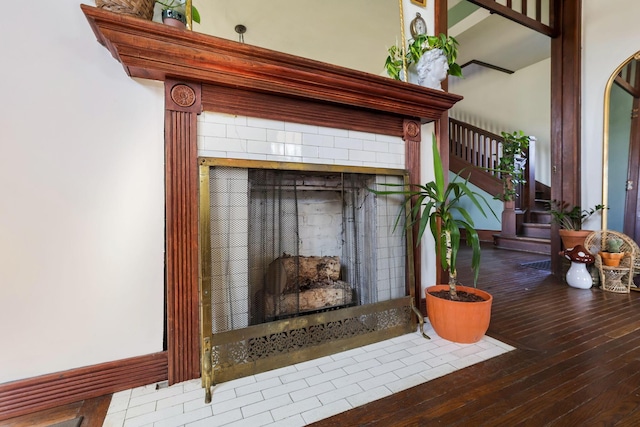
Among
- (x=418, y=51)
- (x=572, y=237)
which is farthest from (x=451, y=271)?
(x=572, y=237)

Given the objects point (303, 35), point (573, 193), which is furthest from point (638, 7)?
point (303, 35)

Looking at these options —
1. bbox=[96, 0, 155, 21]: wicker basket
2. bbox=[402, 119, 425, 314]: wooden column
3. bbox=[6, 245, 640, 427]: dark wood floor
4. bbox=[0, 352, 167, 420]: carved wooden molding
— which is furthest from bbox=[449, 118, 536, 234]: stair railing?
bbox=[0, 352, 167, 420]: carved wooden molding

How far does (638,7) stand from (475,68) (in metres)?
3.93

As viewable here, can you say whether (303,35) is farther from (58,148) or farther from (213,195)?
(58,148)

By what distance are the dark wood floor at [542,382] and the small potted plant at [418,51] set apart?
1937 millimetres

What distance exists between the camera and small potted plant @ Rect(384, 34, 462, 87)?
195 centimetres

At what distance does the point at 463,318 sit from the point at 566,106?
10.1 feet

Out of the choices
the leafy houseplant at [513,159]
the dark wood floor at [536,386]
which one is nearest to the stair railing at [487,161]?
the leafy houseplant at [513,159]

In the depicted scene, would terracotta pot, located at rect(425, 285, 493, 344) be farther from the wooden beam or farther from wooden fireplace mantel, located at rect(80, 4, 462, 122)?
the wooden beam

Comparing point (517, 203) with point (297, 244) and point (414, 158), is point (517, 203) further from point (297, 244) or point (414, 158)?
point (297, 244)

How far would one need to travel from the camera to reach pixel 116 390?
1.30 metres

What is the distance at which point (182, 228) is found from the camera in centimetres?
138

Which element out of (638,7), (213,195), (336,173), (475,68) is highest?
(475,68)

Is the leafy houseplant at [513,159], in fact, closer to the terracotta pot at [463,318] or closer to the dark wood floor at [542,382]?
the dark wood floor at [542,382]
